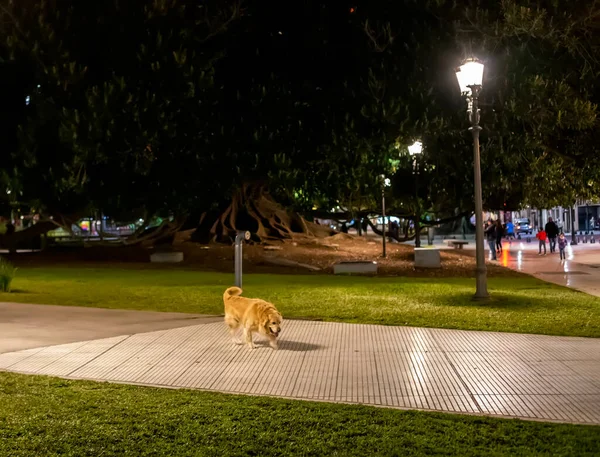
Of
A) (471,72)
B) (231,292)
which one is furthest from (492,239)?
(231,292)

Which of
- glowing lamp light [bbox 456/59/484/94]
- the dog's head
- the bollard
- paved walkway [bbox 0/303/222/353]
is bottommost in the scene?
paved walkway [bbox 0/303/222/353]

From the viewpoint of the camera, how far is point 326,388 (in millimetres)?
6930

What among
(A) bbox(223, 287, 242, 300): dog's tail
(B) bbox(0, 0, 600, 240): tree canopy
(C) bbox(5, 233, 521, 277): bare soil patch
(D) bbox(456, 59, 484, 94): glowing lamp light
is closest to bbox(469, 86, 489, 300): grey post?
(D) bbox(456, 59, 484, 94): glowing lamp light

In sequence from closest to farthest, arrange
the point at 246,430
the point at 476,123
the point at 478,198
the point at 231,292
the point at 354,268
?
the point at 246,430 → the point at 231,292 → the point at 478,198 → the point at 476,123 → the point at 354,268

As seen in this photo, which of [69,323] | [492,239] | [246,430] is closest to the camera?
[246,430]

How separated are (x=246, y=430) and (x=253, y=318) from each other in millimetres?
3425

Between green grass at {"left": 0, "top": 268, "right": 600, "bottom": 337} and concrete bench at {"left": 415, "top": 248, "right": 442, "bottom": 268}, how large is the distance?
3.64 meters

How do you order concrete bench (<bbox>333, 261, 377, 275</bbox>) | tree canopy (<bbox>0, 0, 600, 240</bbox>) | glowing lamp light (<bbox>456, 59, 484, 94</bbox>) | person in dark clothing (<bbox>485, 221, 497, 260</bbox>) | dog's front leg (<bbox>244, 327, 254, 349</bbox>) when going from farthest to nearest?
1. person in dark clothing (<bbox>485, 221, 497, 260</bbox>)
2. concrete bench (<bbox>333, 261, 377, 275</bbox>)
3. tree canopy (<bbox>0, 0, 600, 240</bbox>)
4. glowing lamp light (<bbox>456, 59, 484, 94</bbox>)
5. dog's front leg (<bbox>244, 327, 254, 349</bbox>)

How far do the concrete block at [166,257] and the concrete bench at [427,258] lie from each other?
27.7 feet

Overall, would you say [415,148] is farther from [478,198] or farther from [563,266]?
[478,198]

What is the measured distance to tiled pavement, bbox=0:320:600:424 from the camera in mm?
6473

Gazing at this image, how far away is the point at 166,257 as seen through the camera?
25.4 metres

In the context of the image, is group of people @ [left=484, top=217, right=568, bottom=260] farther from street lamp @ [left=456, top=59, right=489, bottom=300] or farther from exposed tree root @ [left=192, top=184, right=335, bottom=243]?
street lamp @ [left=456, top=59, right=489, bottom=300]

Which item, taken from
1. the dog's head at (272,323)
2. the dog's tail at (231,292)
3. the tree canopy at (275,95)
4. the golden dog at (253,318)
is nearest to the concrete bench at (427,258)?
the tree canopy at (275,95)
